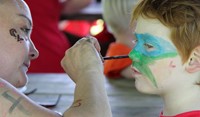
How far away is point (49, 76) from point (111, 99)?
0.38 meters

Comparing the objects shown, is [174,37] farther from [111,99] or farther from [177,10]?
[111,99]

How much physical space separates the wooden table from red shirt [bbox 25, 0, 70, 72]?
1.68 ft

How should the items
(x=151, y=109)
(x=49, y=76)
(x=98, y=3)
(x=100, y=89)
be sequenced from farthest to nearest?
(x=98, y=3) → (x=49, y=76) → (x=151, y=109) → (x=100, y=89)

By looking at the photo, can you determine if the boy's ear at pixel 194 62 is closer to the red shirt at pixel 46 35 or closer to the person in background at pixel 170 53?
the person in background at pixel 170 53

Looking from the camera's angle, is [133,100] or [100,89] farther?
[133,100]

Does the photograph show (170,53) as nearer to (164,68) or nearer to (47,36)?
(164,68)

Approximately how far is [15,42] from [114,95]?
1.71 ft

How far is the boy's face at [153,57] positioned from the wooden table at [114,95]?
25cm

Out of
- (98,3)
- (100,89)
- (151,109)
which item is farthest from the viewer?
(98,3)

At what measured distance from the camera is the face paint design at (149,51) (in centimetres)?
100

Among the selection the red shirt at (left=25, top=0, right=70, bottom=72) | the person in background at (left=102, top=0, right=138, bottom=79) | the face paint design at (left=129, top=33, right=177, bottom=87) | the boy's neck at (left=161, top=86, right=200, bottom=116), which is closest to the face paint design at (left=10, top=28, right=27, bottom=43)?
the face paint design at (left=129, top=33, right=177, bottom=87)

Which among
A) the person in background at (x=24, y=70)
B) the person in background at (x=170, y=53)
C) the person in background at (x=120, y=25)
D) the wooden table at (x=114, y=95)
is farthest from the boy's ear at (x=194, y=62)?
the person in background at (x=120, y=25)

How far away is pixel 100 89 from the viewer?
95 centimetres

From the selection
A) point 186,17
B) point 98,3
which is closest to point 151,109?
point 186,17
